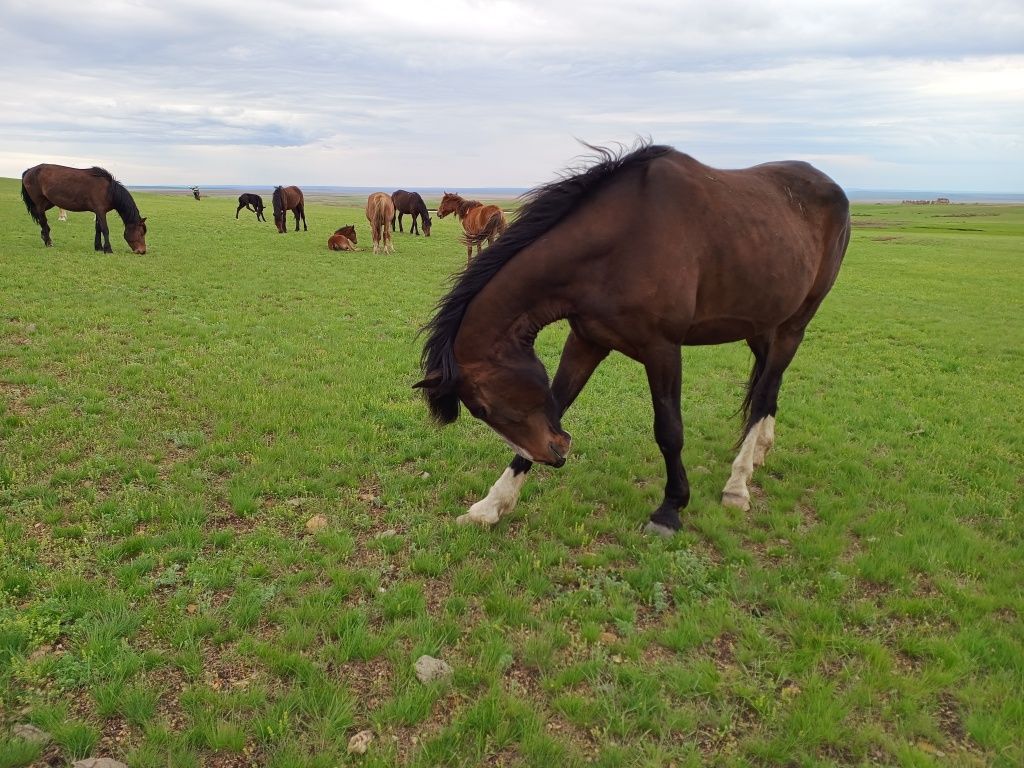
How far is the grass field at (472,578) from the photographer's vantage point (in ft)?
9.02

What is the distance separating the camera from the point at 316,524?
4410 millimetres

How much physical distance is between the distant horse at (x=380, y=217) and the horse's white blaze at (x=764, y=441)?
18.2m

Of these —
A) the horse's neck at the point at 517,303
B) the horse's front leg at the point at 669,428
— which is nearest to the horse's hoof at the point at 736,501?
the horse's front leg at the point at 669,428

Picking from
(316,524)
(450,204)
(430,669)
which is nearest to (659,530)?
(430,669)

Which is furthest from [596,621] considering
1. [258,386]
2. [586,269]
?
[258,386]

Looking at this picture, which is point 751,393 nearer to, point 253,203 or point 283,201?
point 283,201

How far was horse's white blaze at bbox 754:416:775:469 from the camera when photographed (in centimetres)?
578

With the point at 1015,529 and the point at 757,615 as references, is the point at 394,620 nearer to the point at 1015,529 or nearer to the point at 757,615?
the point at 757,615

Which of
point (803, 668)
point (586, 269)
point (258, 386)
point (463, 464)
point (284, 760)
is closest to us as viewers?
point (284, 760)

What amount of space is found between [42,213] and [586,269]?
1863 cm

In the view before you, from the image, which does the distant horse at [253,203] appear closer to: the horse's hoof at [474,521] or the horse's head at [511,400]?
the horse's hoof at [474,521]

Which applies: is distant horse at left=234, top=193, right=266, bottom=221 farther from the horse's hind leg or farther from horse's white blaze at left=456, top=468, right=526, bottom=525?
horse's white blaze at left=456, top=468, right=526, bottom=525

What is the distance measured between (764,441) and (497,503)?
2.83m

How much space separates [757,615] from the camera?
11.9ft
